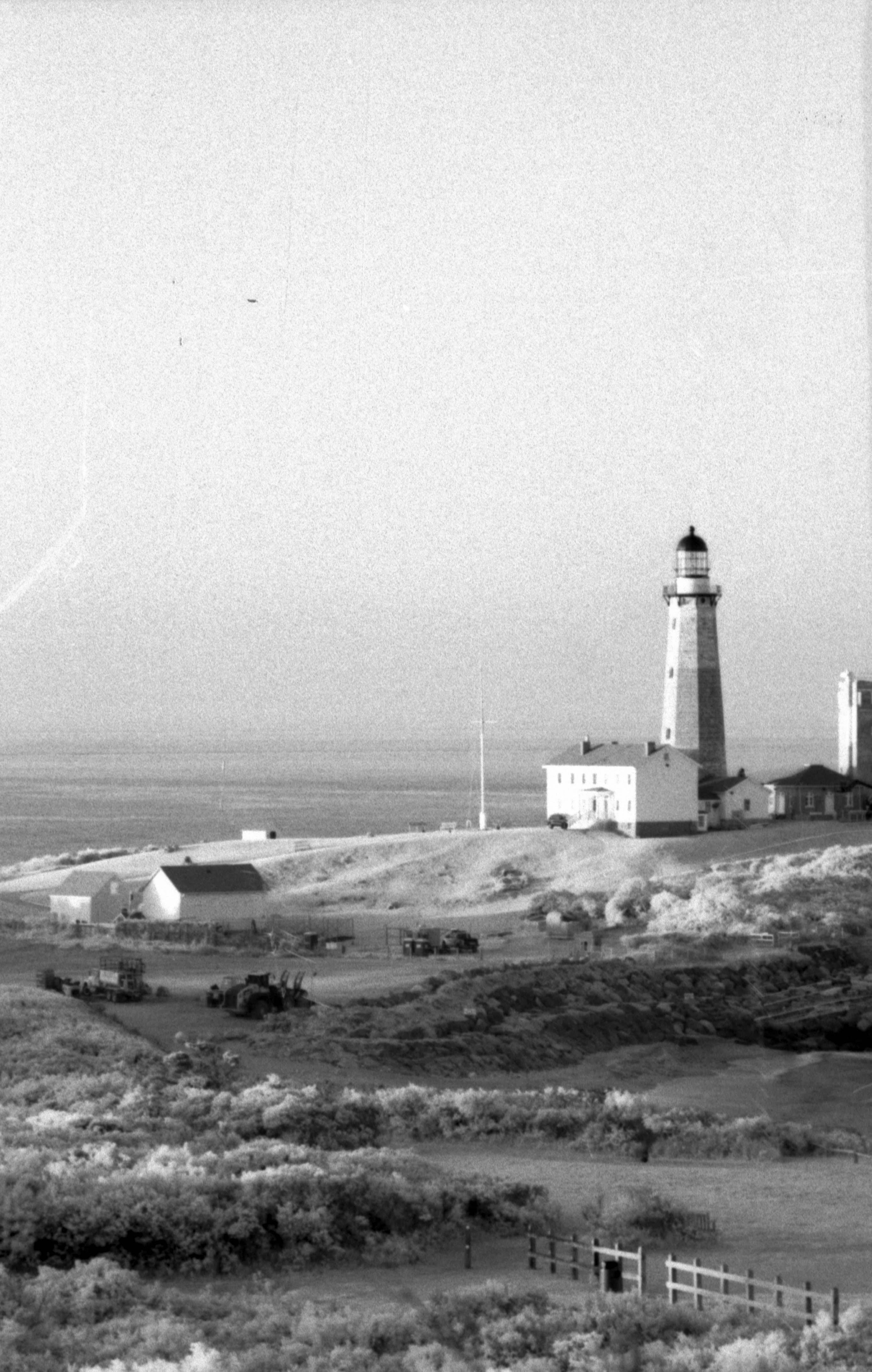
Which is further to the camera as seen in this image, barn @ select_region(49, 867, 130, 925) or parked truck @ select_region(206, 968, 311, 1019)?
barn @ select_region(49, 867, 130, 925)

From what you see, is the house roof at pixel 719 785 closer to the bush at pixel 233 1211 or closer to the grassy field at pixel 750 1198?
the grassy field at pixel 750 1198

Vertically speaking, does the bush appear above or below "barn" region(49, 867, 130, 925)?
below

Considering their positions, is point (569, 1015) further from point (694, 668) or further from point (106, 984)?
point (694, 668)

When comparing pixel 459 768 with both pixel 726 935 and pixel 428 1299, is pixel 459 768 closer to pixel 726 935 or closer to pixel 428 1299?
pixel 726 935

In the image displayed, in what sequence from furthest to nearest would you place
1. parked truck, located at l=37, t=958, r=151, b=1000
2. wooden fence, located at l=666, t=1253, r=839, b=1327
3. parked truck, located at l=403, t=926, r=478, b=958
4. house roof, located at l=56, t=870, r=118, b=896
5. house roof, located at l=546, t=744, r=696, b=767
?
house roof, located at l=546, t=744, r=696, b=767 → house roof, located at l=56, t=870, r=118, b=896 → parked truck, located at l=403, t=926, r=478, b=958 → parked truck, located at l=37, t=958, r=151, b=1000 → wooden fence, located at l=666, t=1253, r=839, b=1327

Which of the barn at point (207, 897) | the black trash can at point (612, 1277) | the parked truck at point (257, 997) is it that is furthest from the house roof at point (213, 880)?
the black trash can at point (612, 1277)

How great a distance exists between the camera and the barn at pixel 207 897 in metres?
41.9

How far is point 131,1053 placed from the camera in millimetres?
23672

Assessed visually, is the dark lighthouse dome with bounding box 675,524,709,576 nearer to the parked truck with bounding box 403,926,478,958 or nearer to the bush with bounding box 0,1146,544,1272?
the parked truck with bounding box 403,926,478,958

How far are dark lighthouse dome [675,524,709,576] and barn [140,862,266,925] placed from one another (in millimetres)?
23828

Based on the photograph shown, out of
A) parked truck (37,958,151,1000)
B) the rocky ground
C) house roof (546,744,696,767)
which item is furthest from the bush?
house roof (546,744,696,767)

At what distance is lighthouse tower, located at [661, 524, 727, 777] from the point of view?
59.9 meters

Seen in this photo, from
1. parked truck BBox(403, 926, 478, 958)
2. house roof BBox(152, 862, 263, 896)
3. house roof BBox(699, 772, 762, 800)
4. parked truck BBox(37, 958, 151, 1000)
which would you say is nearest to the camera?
parked truck BBox(37, 958, 151, 1000)

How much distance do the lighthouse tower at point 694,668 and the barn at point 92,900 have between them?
21692 millimetres
